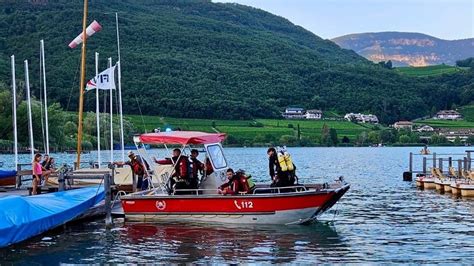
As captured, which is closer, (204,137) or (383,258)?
(383,258)

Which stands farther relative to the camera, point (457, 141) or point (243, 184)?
point (457, 141)

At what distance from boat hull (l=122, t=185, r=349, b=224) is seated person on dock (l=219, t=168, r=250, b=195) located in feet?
1.01

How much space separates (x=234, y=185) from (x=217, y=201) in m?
0.86

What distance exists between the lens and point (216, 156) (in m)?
27.7

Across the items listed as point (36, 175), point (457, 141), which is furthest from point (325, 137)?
point (36, 175)

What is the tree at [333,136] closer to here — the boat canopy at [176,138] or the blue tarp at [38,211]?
the boat canopy at [176,138]

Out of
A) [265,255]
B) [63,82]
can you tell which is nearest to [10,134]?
[63,82]

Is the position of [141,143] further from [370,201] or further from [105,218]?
[370,201]

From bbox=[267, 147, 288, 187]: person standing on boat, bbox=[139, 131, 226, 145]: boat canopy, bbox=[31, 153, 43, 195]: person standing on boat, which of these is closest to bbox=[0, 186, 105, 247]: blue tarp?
bbox=[31, 153, 43, 195]: person standing on boat

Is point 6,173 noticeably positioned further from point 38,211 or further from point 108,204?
point 38,211

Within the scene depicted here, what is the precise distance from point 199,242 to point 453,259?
7.99 m

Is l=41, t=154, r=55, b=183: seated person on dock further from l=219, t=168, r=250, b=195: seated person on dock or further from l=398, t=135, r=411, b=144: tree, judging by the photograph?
l=398, t=135, r=411, b=144: tree

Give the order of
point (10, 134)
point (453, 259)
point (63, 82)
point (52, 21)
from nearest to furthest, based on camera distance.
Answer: point (453, 259), point (10, 134), point (63, 82), point (52, 21)

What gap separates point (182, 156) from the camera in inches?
1056
